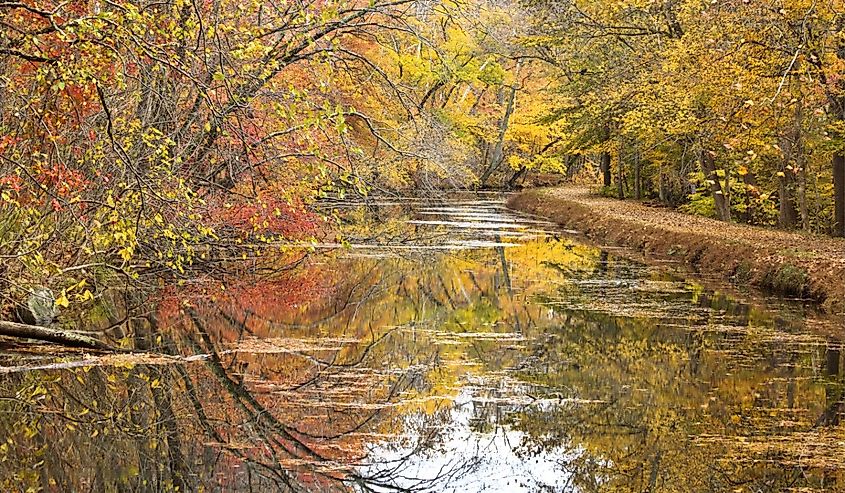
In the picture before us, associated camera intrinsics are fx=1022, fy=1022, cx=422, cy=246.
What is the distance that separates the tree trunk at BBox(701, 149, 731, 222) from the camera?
26.5m

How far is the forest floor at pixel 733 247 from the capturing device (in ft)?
49.8

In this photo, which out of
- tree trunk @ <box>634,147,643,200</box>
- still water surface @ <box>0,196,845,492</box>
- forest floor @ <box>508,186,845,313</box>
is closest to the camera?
still water surface @ <box>0,196,845,492</box>

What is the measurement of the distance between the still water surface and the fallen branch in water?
19cm

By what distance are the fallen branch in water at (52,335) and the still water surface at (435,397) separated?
0.19 meters

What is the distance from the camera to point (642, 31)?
28812 mm

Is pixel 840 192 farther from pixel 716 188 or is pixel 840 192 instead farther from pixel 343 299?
pixel 343 299

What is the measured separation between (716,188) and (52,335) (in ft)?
67.9

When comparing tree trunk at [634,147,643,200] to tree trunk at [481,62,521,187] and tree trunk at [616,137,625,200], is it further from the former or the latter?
tree trunk at [481,62,521,187]

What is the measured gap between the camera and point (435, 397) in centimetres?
891

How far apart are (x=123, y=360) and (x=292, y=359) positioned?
1.65 meters

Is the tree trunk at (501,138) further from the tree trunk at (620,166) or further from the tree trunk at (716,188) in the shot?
the tree trunk at (716,188)

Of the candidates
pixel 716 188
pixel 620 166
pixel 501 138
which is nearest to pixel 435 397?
pixel 716 188

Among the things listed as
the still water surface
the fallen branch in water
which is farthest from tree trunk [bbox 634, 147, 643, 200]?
the fallen branch in water

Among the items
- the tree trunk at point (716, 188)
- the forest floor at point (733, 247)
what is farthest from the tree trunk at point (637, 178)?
the tree trunk at point (716, 188)
